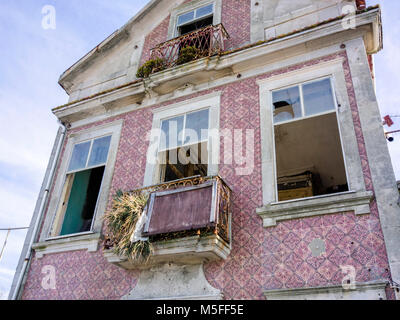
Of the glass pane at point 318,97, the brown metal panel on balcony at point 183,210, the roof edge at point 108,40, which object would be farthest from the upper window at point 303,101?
the roof edge at point 108,40

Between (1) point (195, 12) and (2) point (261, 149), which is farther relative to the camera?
(1) point (195, 12)

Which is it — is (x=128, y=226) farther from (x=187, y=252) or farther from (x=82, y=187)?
(x=82, y=187)

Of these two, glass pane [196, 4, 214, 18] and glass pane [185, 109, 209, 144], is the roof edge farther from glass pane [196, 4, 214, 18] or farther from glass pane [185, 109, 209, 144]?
glass pane [185, 109, 209, 144]

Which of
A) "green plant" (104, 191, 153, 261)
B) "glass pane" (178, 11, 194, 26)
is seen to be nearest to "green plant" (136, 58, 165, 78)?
"glass pane" (178, 11, 194, 26)

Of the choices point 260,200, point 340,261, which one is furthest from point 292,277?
point 260,200

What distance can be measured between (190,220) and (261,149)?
1843 mm

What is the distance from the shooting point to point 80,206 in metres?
8.57

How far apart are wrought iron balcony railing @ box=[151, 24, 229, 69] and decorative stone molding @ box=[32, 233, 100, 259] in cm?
410

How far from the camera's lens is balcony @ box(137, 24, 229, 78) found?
27.6 ft

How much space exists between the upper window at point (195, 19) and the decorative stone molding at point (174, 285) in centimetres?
609

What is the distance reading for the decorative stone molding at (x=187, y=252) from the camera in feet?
18.8

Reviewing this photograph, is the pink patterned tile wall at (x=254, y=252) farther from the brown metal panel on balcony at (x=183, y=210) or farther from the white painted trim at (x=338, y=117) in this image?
the brown metal panel on balcony at (x=183, y=210)
